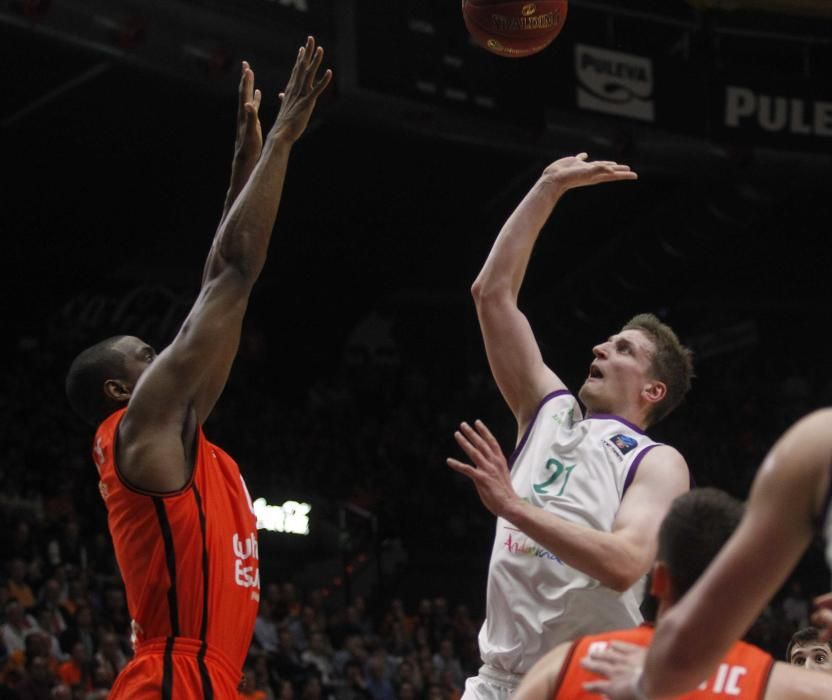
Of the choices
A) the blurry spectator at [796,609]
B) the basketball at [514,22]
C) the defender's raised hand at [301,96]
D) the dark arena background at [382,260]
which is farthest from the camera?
the blurry spectator at [796,609]

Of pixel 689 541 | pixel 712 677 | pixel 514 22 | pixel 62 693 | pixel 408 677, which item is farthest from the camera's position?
pixel 408 677

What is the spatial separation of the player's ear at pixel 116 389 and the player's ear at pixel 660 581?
2.09 meters

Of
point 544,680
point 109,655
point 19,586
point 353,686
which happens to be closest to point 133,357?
point 544,680

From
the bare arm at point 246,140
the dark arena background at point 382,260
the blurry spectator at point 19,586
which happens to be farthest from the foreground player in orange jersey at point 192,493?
the blurry spectator at point 19,586

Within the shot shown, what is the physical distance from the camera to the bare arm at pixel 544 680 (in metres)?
2.49

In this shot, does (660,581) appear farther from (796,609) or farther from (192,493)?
(796,609)

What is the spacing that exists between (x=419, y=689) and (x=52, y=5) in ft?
21.3

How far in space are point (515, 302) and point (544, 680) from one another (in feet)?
6.55

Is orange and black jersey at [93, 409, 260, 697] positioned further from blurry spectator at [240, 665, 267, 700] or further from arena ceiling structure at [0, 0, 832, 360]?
arena ceiling structure at [0, 0, 832, 360]

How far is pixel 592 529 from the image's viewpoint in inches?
141

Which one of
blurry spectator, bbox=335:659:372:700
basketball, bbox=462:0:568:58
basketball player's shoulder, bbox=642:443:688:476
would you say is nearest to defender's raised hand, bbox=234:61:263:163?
basketball player's shoulder, bbox=642:443:688:476

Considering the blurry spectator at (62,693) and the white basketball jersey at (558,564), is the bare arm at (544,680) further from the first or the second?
the blurry spectator at (62,693)

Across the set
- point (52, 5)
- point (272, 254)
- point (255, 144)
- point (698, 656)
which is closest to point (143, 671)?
point (255, 144)

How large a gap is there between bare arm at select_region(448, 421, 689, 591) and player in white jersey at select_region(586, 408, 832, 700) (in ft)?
3.51
